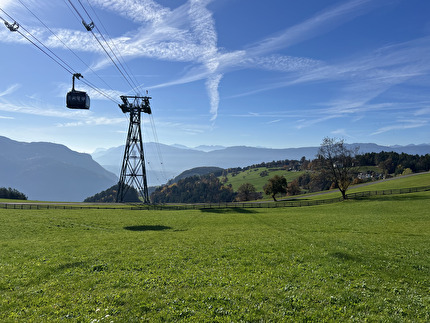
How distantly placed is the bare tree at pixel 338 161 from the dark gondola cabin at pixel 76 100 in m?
56.3

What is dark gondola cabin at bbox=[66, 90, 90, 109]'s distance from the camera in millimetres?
26625

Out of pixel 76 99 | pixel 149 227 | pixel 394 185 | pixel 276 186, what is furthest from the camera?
pixel 276 186

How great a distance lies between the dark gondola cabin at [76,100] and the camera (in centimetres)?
2662

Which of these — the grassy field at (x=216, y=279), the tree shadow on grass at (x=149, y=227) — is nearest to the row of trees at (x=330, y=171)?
the grassy field at (x=216, y=279)

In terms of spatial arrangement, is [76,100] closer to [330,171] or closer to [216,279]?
[216,279]

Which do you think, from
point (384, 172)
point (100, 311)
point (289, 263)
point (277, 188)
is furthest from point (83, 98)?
point (384, 172)

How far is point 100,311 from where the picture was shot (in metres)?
9.31

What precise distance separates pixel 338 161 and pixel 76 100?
62136 millimetres

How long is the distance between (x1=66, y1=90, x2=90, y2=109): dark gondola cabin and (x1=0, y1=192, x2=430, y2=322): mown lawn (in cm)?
1468

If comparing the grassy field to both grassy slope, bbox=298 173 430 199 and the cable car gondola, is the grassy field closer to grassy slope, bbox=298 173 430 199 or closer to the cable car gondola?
the cable car gondola

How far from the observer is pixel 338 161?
2483 inches

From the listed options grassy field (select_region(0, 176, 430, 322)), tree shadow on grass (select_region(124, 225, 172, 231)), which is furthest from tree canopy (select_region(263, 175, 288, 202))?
grassy field (select_region(0, 176, 430, 322))

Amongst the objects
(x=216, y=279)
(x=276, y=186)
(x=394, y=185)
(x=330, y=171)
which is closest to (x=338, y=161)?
(x=330, y=171)

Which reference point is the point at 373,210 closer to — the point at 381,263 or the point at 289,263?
the point at 381,263
